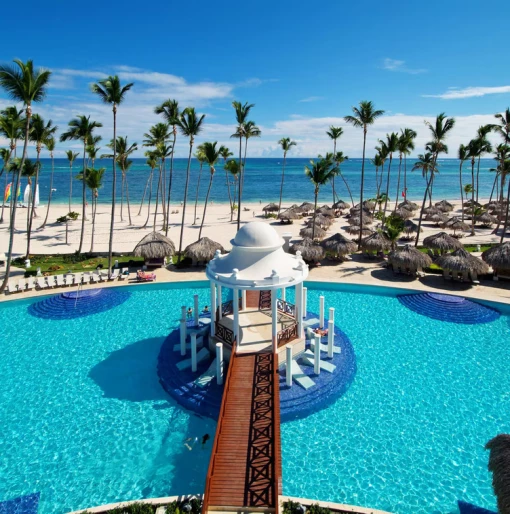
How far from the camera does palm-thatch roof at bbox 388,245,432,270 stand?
26.0 m

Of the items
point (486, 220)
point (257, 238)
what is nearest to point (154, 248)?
point (257, 238)

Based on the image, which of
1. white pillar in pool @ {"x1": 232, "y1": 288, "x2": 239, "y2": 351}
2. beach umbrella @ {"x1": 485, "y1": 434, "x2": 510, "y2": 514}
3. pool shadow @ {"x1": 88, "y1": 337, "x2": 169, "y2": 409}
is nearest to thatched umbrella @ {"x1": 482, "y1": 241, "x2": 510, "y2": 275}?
→ beach umbrella @ {"x1": 485, "y1": 434, "x2": 510, "y2": 514}

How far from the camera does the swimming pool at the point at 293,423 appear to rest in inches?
407

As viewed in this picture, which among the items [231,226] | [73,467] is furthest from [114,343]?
[231,226]

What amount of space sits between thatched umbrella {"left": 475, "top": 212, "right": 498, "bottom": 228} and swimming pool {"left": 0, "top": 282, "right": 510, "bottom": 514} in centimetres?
3082

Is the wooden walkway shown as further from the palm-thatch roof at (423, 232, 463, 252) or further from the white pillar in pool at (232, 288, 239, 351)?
the palm-thatch roof at (423, 232, 463, 252)

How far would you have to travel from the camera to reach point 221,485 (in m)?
8.92

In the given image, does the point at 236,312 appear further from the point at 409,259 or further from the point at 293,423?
the point at 409,259

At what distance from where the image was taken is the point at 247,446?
395 inches

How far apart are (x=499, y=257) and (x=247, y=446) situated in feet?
78.6

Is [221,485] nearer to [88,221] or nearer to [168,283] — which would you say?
[168,283]

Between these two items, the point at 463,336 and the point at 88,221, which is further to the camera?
the point at 88,221

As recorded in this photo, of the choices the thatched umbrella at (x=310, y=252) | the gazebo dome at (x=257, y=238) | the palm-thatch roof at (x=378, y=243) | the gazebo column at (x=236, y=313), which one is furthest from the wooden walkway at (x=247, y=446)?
the palm-thatch roof at (x=378, y=243)

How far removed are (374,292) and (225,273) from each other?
1402 cm
